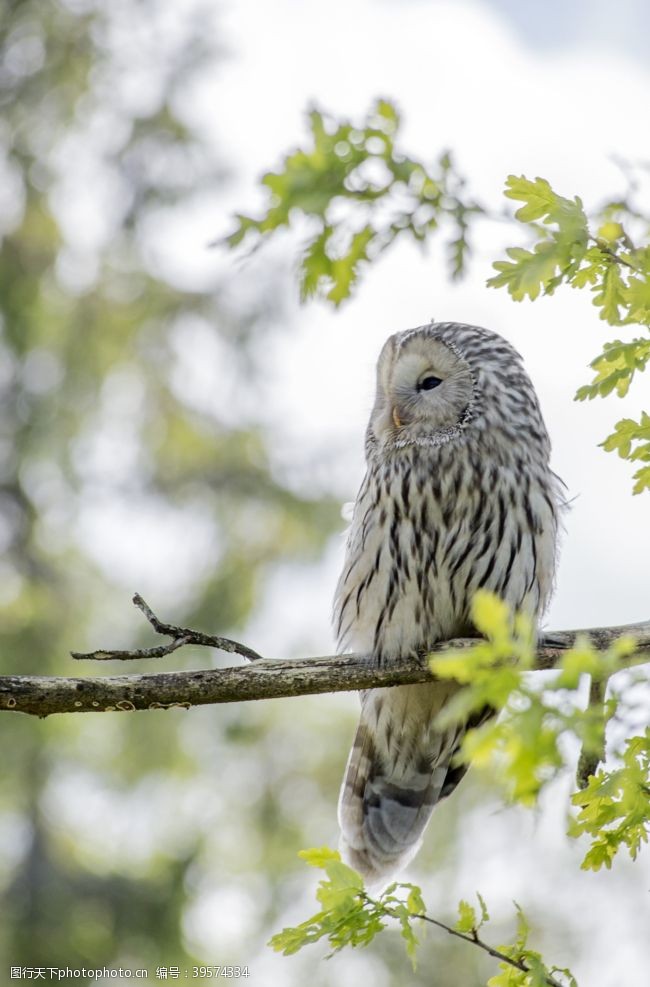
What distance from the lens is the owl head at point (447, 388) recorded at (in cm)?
388

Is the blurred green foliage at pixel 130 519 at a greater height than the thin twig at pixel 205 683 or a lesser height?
greater

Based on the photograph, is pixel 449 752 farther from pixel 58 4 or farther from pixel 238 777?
pixel 58 4

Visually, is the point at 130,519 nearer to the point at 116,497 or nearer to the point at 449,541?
the point at 116,497

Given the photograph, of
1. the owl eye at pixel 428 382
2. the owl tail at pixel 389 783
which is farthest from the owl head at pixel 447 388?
the owl tail at pixel 389 783

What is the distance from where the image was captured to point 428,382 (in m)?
4.02

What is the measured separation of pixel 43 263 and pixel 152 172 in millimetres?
1517

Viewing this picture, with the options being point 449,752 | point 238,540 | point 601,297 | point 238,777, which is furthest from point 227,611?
point 601,297

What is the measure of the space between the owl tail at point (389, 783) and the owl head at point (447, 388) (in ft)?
2.97

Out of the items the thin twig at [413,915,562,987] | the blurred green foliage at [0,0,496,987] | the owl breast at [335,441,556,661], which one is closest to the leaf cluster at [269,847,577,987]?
the thin twig at [413,915,562,987]

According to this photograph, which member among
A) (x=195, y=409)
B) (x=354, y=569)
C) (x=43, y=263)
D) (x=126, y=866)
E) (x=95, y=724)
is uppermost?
(x=43, y=263)

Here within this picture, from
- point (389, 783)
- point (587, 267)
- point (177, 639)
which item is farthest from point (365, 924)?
point (389, 783)

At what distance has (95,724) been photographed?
13.1m

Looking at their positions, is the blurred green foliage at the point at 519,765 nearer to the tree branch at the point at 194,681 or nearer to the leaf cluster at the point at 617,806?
the leaf cluster at the point at 617,806

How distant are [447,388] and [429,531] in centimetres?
49
